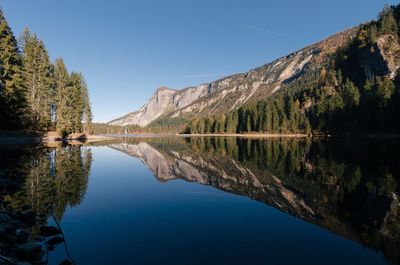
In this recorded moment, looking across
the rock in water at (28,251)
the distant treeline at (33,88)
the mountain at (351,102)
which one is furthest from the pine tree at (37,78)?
the mountain at (351,102)

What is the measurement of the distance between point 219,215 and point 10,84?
180 ft

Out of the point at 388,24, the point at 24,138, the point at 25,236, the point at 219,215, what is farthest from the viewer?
the point at 388,24

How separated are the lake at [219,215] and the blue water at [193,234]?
0.04m

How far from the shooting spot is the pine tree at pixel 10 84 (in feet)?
169

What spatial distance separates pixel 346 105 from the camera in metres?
121

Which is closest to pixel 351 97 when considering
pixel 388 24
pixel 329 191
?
pixel 388 24

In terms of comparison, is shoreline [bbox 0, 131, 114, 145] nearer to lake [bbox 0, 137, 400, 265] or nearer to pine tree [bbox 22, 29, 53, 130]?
pine tree [bbox 22, 29, 53, 130]

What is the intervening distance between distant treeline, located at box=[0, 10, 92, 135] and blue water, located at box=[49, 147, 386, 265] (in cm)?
4513

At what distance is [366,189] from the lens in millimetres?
20766

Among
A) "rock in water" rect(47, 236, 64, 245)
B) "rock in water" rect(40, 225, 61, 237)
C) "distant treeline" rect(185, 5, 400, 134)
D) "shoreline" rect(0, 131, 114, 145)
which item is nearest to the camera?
"rock in water" rect(47, 236, 64, 245)

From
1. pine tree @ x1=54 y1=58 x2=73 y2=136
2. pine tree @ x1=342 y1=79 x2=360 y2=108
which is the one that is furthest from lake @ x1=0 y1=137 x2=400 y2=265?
pine tree @ x1=342 y1=79 x2=360 y2=108

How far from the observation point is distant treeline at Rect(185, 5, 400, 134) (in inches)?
3957

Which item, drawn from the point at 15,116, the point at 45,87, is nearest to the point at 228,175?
the point at 15,116

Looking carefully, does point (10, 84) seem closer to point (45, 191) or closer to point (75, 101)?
point (75, 101)
